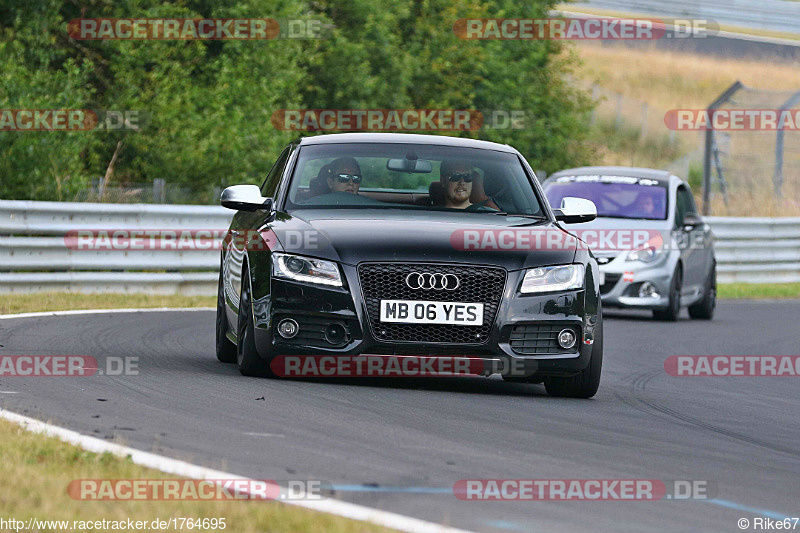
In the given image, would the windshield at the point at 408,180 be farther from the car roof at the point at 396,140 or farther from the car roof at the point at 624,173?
the car roof at the point at 624,173

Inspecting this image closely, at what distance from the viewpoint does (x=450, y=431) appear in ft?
22.8

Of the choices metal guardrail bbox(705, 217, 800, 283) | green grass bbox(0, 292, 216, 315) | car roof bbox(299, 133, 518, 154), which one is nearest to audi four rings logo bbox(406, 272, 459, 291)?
car roof bbox(299, 133, 518, 154)

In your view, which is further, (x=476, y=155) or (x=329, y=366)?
(x=476, y=155)

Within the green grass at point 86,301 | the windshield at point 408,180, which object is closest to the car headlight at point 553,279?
the windshield at point 408,180

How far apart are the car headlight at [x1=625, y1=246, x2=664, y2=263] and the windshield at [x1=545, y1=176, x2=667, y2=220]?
61cm

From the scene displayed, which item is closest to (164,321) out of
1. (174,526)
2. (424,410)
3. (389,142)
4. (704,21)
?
(389,142)

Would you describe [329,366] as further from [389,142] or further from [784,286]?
[784,286]

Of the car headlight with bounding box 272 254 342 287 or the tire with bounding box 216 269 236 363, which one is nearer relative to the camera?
the car headlight with bounding box 272 254 342 287

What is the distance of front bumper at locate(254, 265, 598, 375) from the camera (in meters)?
8.27

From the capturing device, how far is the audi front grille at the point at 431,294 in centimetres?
826

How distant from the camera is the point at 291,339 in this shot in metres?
8.40

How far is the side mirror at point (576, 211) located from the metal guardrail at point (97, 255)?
25.3ft

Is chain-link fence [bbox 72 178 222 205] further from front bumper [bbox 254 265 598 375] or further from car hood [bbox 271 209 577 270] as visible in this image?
front bumper [bbox 254 265 598 375]

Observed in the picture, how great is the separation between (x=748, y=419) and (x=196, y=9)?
22719 millimetres
